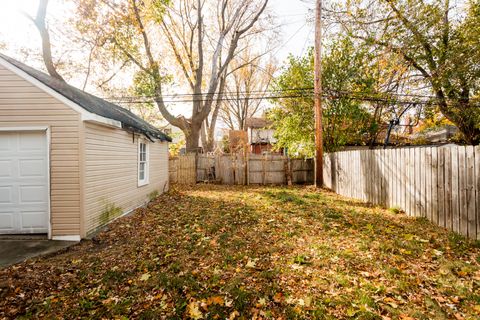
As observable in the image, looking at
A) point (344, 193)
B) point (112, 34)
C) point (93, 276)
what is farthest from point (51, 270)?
point (112, 34)

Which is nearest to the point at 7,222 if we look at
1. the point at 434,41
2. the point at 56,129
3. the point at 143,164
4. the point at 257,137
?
the point at 56,129

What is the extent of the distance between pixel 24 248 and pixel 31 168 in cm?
178

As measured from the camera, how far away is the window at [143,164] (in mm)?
9375

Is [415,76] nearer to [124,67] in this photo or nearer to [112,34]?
[112,34]

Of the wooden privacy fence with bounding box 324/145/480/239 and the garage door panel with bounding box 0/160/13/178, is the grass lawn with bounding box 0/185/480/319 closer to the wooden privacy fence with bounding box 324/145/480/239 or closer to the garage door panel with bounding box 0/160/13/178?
the wooden privacy fence with bounding box 324/145/480/239

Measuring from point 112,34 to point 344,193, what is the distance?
49.3 ft

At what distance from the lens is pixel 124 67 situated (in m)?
16.5

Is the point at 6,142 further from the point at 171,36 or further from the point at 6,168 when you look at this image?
the point at 171,36

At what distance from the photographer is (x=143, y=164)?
9.73 meters

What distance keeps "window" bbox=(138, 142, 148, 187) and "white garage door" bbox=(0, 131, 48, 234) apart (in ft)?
12.1

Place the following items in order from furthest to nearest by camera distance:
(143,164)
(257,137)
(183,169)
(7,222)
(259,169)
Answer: (257,137) < (183,169) < (259,169) < (143,164) < (7,222)

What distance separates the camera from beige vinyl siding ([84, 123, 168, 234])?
5.77 meters

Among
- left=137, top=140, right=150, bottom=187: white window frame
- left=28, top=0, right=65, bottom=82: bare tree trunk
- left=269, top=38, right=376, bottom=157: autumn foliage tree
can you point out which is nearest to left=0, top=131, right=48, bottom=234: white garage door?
left=137, top=140, right=150, bottom=187: white window frame

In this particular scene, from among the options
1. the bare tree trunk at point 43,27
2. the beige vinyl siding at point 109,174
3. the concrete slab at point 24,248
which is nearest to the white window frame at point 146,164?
the beige vinyl siding at point 109,174
